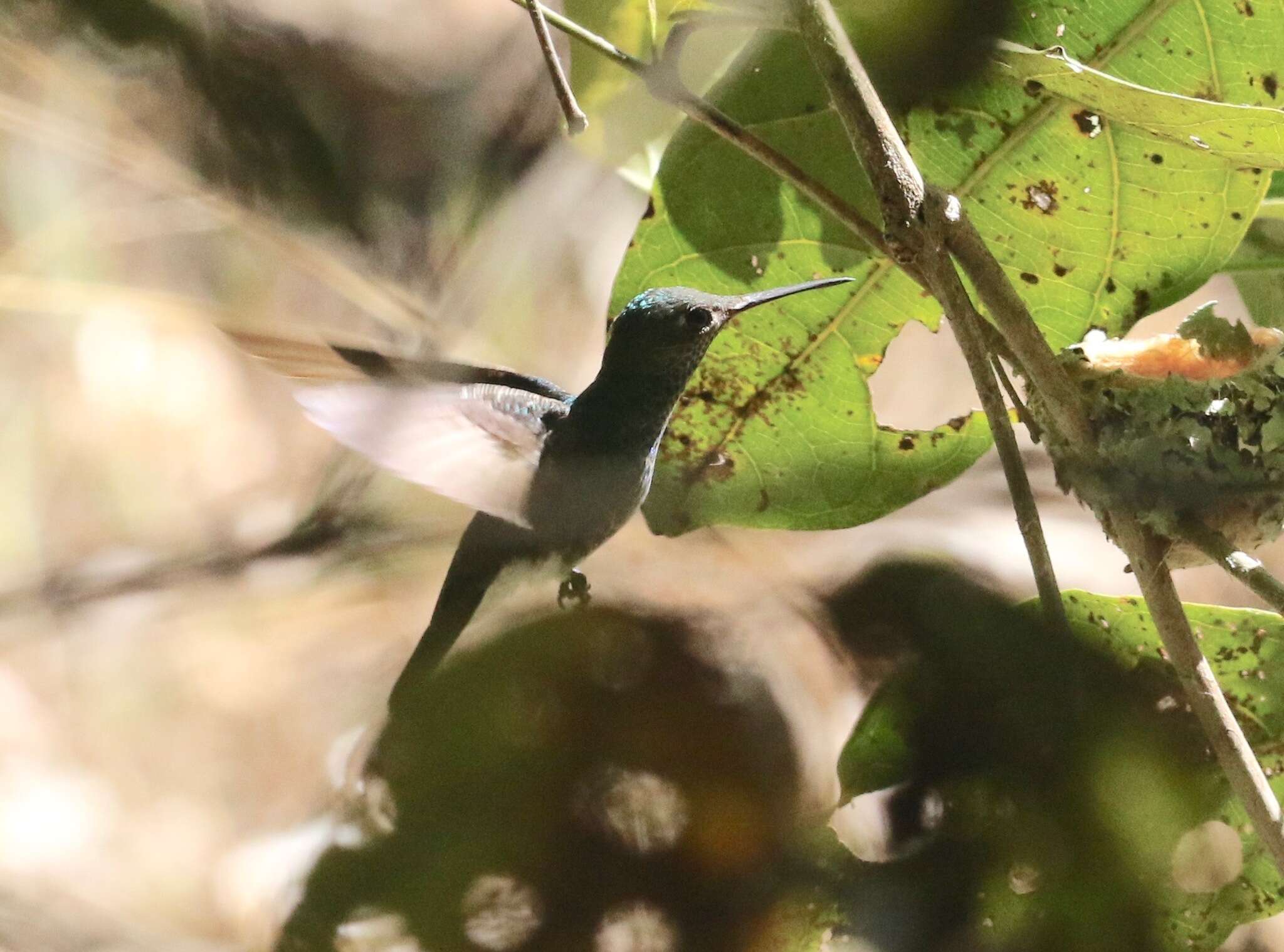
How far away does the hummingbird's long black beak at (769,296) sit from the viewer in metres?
0.84

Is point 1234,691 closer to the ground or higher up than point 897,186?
closer to the ground

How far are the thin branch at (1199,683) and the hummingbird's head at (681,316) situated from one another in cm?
32

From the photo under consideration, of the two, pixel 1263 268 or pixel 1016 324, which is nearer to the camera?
pixel 1016 324

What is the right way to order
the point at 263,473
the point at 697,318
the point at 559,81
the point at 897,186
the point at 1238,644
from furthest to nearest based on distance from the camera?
the point at 263,473 < the point at 1238,644 < the point at 697,318 < the point at 559,81 < the point at 897,186

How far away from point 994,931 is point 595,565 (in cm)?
66

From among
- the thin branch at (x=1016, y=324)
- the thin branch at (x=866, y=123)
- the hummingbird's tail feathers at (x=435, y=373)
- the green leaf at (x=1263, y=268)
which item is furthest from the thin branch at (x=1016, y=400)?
the hummingbird's tail feathers at (x=435, y=373)

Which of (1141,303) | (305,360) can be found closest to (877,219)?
(1141,303)

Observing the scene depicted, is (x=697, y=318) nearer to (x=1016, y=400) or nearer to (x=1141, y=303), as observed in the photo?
(x=1016, y=400)

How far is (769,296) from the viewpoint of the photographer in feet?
2.77

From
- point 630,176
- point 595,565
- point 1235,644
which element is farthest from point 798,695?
point 630,176

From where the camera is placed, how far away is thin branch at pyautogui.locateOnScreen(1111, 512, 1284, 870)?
64cm

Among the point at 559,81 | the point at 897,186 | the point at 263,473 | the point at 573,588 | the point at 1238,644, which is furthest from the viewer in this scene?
the point at 263,473

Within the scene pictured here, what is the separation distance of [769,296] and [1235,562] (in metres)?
0.39

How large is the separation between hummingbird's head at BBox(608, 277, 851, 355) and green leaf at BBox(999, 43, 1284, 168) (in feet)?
0.79
